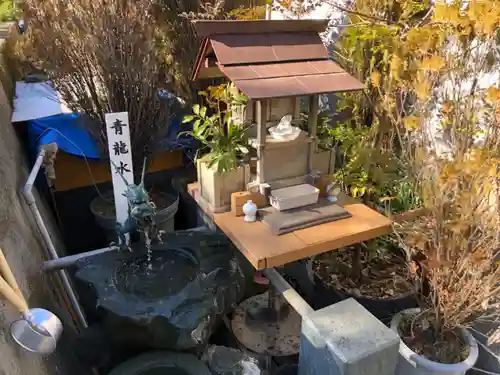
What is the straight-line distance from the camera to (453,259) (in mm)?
2209

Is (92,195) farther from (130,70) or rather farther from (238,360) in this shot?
(238,360)

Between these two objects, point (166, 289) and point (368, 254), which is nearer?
point (166, 289)

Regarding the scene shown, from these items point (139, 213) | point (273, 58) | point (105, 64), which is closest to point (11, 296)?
point (139, 213)

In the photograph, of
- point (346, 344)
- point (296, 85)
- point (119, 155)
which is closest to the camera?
point (346, 344)

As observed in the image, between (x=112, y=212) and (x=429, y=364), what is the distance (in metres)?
2.74

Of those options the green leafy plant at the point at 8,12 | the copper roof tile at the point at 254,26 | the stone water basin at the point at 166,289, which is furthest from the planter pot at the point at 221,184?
the green leafy plant at the point at 8,12

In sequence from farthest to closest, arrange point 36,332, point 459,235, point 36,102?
point 36,102, point 459,235, point 36,332

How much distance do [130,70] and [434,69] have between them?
2.33m

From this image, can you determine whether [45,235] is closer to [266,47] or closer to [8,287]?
[8,287]

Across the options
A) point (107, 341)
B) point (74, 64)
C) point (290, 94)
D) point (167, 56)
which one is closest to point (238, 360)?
point (107, 341)

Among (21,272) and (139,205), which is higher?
(139,205)

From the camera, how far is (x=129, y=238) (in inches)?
106

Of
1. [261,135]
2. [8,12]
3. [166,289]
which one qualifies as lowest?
[166,289]

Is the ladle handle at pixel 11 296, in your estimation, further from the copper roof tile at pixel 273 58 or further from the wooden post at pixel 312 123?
the wooden post at pixel 312 123
